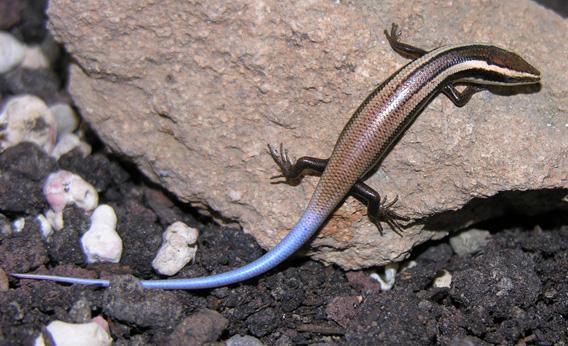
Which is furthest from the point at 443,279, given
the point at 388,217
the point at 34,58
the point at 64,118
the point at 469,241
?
the point at 34,58

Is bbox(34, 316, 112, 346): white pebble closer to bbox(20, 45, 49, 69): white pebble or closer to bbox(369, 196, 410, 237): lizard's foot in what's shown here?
bbox(369, 196, 410, 237): lizard's foot

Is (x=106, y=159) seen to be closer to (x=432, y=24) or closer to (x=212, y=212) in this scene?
(x=212, y=212)

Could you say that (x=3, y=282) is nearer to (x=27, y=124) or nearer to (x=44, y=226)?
(x=44, y=226)

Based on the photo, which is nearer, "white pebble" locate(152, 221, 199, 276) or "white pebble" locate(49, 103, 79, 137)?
"white pebble" locate(152, 221, 199, 276)

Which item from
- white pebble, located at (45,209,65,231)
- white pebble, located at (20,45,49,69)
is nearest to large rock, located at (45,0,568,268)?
white pebble, located at (45,209,65,231)

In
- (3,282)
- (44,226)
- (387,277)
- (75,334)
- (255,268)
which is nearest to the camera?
(75,334)

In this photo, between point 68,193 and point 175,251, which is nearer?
point 175,251
